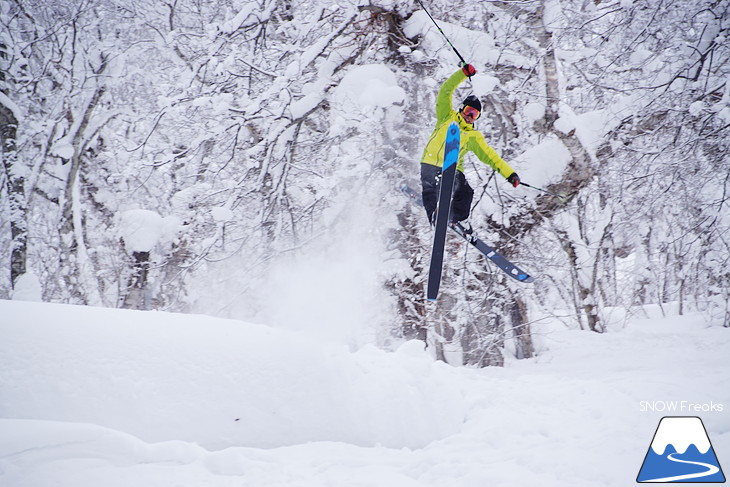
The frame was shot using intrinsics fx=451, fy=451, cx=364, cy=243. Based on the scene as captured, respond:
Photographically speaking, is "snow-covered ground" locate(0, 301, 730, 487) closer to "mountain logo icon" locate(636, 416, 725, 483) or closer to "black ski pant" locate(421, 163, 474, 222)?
"mountain logo icon" locate(636, 416, 725, 483)

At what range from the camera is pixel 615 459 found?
260 centimetres

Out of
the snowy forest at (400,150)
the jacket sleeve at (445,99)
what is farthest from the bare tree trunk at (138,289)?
→ the jacket sleeve at (445,99)

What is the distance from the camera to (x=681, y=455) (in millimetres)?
2725

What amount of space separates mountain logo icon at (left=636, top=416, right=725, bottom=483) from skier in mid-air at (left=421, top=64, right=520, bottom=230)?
2.64m

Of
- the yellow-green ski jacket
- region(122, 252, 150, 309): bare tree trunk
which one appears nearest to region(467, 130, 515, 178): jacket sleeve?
the yellow-green ski jacket

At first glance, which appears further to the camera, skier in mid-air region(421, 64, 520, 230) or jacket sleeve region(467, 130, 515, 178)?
jacket sleeve region(467, 130, 515, 178)

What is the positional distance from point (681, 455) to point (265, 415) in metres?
2.52

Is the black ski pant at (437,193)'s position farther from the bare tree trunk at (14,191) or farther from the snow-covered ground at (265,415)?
the bare tree trunk at (14,191)

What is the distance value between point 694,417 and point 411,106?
182 inches

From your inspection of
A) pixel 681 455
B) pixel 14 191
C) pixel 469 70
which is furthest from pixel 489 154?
pixel 14 191

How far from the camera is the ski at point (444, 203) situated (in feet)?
15.1

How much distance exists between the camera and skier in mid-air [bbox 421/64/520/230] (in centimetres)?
464

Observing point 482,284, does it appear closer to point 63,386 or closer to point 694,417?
point 694,417

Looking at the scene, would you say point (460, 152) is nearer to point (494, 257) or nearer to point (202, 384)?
point (494, 257)
